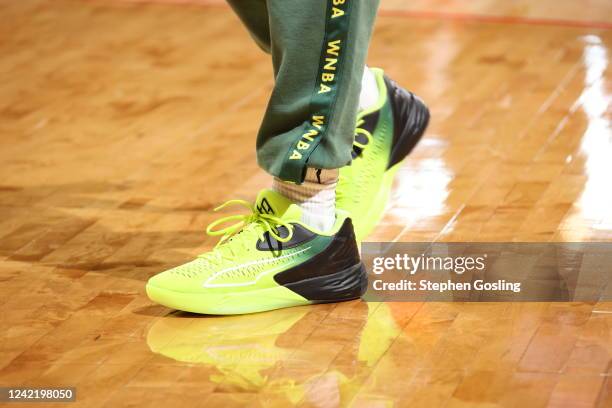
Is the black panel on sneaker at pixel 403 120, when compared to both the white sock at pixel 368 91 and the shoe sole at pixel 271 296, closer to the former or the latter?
the white sock at pixel 368 91

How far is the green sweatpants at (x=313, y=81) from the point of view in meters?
1.36

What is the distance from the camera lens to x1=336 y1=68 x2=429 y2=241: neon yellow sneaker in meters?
1.58

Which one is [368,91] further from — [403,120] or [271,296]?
[271,296]

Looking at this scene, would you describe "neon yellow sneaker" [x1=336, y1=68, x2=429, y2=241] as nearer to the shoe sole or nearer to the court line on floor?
the shoe sole

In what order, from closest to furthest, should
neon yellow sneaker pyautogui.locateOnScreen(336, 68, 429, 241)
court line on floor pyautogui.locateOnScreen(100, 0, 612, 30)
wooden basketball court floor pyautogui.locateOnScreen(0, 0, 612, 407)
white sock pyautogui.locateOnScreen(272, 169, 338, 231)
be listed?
1. wooden basketball court floor pyautogui.locateOnScreen(0, 0, 612, 407)
2. white sock pyautogui.locateOnScreen(272, 169, 338, 231)
3. neon yellow sneaker pyautogui.locateOnScreen(336, 68, 429, 241)
4. court line on floor pyautogui.locateOnScreen(100, 0, 612, 30)

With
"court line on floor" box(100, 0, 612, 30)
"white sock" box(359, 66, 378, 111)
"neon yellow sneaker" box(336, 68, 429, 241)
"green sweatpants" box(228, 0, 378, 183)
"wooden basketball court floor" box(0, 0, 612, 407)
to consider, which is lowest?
"court line on floor" box(100, 0, 612, 30)

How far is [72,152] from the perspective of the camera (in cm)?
215

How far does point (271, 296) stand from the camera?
1445mm

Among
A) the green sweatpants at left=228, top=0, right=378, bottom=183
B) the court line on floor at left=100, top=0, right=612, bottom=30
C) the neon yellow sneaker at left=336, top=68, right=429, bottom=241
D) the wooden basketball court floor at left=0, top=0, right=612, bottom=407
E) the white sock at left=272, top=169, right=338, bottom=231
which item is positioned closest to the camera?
the wooden basketball court floor at left=0, top=0, right=612, bottom=407

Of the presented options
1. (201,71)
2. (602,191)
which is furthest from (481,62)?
(602,191)

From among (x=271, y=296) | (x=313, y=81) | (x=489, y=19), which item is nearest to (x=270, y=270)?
(x=271, y=296)

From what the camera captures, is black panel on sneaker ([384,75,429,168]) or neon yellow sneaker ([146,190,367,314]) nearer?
neon yellow sneaker ([146,190,367,314])

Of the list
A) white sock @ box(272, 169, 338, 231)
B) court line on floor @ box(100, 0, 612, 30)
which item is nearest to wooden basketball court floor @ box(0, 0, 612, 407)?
court line on floor @ box(100, 0, 612, 30)

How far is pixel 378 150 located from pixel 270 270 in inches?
11.4
